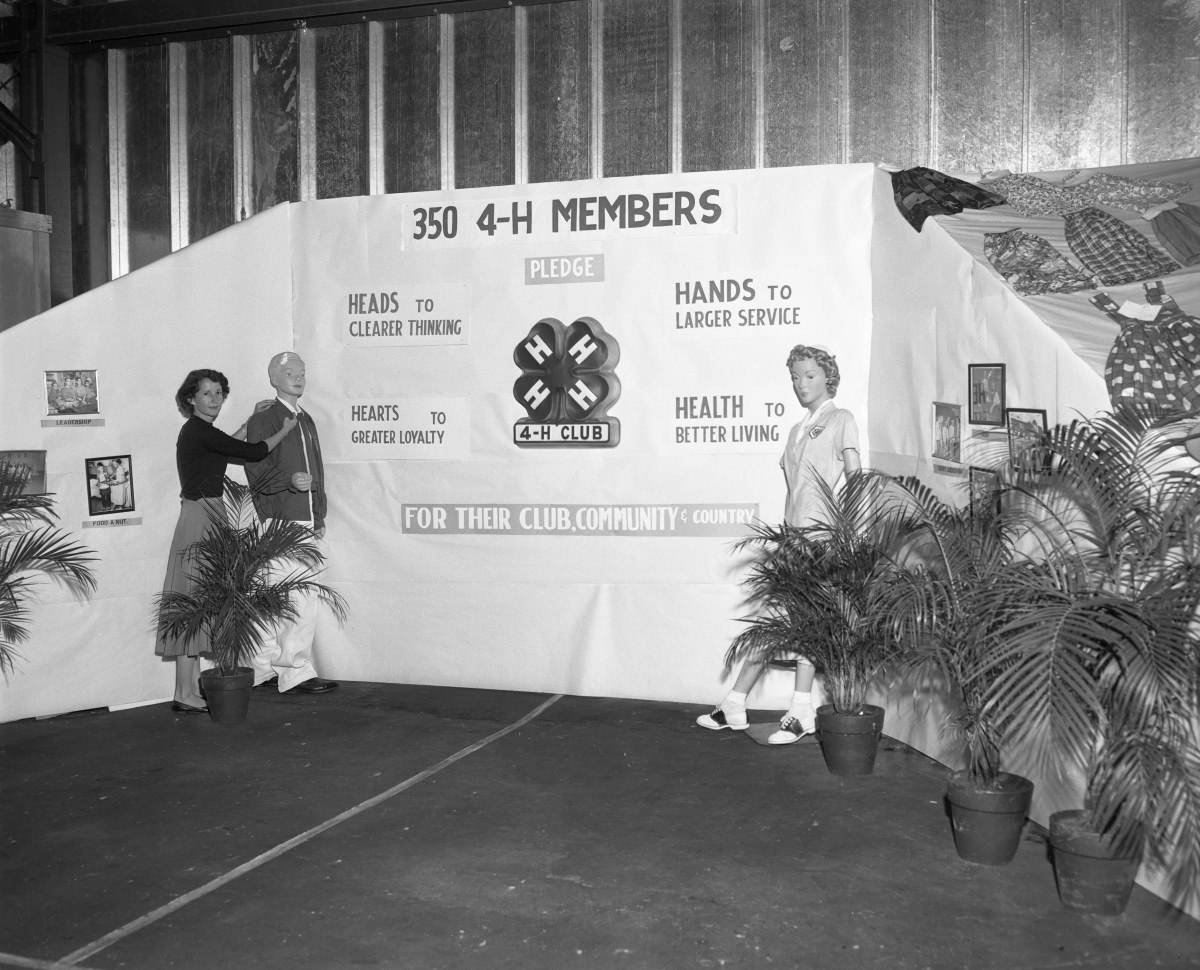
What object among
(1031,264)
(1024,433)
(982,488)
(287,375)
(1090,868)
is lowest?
(1090,868)

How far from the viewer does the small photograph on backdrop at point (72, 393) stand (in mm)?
6090

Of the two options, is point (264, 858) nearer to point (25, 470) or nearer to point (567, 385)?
point (25, 470)

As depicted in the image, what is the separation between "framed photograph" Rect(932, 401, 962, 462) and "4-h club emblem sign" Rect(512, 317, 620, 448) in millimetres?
1724

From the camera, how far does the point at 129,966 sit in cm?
340

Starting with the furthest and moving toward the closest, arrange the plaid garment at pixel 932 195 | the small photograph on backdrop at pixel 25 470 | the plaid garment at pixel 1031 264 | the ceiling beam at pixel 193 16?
the ceiling beam at pixel 193 16 < the small photograph on backdrop at pixel 25 470 < the plaid garment at pixel 932 195 < the plaid garment at pixel 1031 264

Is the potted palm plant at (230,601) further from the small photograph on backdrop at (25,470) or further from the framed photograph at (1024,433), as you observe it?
the framed photograph at (1024,433)

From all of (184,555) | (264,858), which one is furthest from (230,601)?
(264,858)

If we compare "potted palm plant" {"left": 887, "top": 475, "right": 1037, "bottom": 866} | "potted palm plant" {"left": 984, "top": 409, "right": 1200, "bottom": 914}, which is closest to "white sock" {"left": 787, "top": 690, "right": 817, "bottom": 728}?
"potted palm plant" {"left": 887, "top": 475, "right": 1037, "bottom": 866}

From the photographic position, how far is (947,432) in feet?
17.0

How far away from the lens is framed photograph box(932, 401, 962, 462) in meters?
5.08

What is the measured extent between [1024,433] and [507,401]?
2876mm

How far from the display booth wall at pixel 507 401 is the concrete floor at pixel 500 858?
59 cm

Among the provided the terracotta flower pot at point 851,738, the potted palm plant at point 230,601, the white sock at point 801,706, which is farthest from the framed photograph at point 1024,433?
the potted palm plant at point 230,601

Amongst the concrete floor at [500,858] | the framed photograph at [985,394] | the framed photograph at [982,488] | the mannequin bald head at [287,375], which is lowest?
the concrete floor at [500,858]
